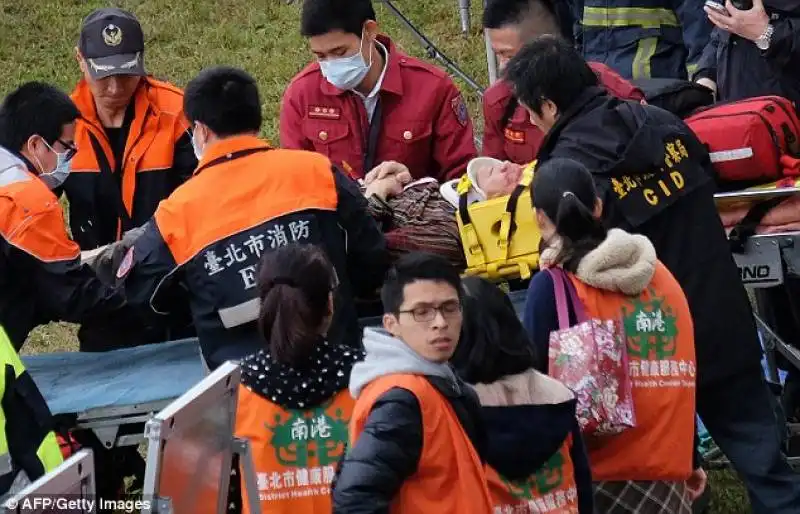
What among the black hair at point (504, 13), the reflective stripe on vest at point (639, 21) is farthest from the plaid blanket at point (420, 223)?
the reflective stripe on vest at point (639, 21)

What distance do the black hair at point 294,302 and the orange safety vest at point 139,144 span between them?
182 centimetres

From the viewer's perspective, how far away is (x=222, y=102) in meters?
4.07

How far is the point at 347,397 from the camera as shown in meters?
3.61

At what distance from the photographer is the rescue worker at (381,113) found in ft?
16.5

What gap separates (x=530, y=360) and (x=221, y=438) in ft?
2.40

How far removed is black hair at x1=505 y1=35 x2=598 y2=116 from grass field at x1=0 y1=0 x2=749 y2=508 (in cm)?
549

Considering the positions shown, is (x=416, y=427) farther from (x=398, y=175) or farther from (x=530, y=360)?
(x=398, y=175)

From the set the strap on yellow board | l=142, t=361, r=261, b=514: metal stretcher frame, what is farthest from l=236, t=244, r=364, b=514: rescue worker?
the strap on yellow board

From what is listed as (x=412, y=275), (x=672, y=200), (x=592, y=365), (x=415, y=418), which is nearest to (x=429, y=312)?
(x=412, y=275)

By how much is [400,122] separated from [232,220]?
1.29 m

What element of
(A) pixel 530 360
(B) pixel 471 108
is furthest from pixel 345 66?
(B) pixel 471 108

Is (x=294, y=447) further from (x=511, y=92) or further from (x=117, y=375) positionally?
(x=511, y=92)

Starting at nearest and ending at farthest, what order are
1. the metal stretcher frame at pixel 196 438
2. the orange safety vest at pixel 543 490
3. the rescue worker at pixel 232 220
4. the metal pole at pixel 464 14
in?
the metal stretcher frame at pixel 196 438
the orange safety vest at pixel 543 490
the rescue worker at pixel 232 220
the metal pole at pixel 464 14

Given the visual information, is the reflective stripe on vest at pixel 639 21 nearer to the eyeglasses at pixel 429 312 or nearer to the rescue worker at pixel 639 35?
the rescue worker at pixel 639 35
